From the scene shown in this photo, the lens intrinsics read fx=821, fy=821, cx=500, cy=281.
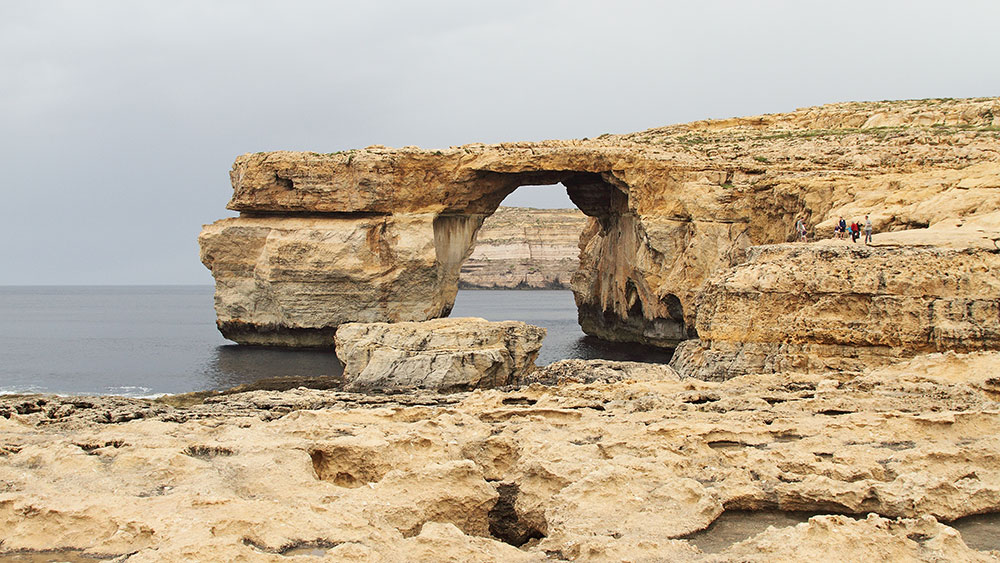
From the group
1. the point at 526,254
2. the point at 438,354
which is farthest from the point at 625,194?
the point at 526,254

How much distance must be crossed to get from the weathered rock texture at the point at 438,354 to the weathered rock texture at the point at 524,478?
8495mm

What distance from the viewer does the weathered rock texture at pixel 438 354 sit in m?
19.8

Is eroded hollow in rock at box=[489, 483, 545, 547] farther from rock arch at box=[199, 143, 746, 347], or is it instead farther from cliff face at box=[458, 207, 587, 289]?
cliff face at box=[458, 207, 587, 289]

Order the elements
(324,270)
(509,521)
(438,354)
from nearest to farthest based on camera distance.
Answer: (509,521) → (438,354) → (324,270)

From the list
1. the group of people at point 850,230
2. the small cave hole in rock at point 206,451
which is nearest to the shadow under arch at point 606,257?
the group of people at point 850,230

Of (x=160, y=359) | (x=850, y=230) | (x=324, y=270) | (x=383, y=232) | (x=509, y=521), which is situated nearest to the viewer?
(x=509, y=521)

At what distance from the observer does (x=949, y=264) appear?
14.7 metres

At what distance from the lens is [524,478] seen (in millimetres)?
7836

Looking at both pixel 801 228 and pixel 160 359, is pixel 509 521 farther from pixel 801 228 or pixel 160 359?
pixel 160 359

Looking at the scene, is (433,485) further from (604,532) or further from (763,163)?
(763,163)

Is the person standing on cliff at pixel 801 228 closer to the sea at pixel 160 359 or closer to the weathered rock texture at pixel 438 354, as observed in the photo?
the sea at pixel 160 359

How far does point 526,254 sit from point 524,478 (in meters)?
82.5

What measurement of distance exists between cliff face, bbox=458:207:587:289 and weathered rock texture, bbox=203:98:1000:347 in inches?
1999

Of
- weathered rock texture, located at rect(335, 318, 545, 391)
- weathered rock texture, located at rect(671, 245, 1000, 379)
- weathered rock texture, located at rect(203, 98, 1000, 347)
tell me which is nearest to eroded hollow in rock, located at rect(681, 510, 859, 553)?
weathered rock texture, located at rect(671, 245, 1000, 379)
